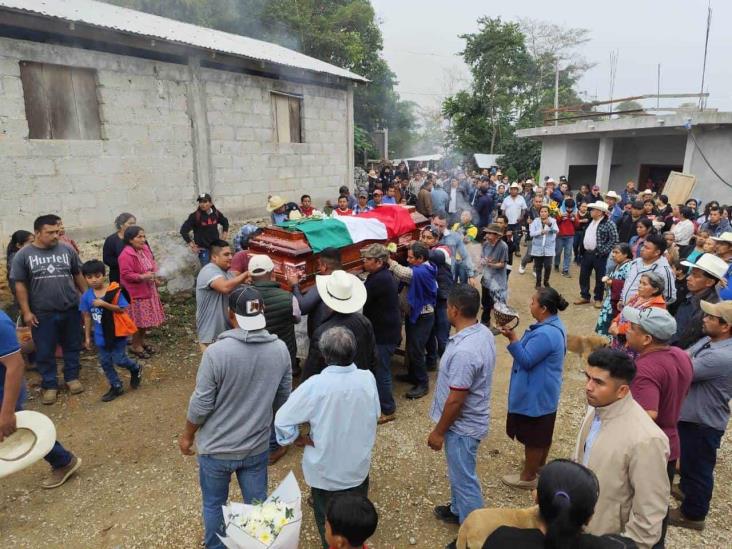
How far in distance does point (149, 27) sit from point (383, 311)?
6.11m

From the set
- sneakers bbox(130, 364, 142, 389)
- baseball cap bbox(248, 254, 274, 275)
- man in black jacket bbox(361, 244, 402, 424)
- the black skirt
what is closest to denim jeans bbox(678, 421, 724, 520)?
the black skirt

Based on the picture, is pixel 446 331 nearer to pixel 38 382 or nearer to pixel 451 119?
pixel 38 382

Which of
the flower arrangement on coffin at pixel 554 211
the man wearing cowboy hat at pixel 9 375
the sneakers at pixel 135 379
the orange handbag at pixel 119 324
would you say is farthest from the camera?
the flower arrangement on coffin at pixel 554 211

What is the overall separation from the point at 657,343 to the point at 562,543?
1579mm

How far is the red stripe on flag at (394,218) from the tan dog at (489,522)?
4441 mm

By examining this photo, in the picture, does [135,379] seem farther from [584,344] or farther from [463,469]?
[584,344]

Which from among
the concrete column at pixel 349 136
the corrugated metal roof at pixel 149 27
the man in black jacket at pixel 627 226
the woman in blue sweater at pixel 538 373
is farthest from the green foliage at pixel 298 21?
the woman in blue sweater at pixel 538 373

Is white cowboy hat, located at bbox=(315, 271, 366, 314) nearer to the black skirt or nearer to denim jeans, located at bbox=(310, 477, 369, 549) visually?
denim jeans, located at bbox=(310, 477, 369, 549)

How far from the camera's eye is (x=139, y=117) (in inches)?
279

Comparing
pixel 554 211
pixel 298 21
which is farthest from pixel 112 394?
pixel 298 21

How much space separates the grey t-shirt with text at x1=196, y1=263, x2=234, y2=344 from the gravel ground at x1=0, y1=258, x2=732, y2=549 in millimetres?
995

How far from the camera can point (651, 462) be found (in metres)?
1.92

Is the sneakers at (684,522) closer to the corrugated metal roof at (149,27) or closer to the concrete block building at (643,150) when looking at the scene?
the corrugated metal roof at (149,27)

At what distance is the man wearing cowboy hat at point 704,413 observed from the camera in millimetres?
2939
